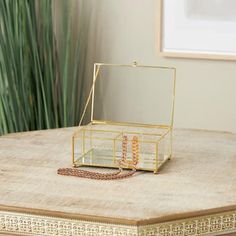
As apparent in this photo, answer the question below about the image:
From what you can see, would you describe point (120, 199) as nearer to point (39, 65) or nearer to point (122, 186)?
point (122, 186)

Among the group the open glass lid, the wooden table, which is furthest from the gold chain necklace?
the open glass lid

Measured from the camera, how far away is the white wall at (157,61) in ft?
9.11

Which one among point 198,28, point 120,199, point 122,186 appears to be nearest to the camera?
point 120,199

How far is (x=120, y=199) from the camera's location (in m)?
1.81

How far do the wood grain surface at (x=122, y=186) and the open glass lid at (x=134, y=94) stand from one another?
52 cm

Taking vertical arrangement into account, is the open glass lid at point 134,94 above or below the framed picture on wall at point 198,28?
below

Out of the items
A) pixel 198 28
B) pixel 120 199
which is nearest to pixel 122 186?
pixel 120 199

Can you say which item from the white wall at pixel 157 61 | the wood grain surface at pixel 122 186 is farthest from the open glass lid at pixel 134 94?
the wood grain surface at pixel 122 186

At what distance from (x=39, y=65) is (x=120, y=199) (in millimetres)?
1152

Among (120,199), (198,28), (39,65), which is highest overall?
(198,28)

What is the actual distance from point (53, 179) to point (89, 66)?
3.52ft

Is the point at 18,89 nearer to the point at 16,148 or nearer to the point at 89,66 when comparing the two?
the point at 89,66

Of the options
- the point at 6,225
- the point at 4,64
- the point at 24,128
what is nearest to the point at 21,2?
the point at 4,64

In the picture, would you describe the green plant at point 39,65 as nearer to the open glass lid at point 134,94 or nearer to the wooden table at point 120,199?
the open glass lid at point 134,94
